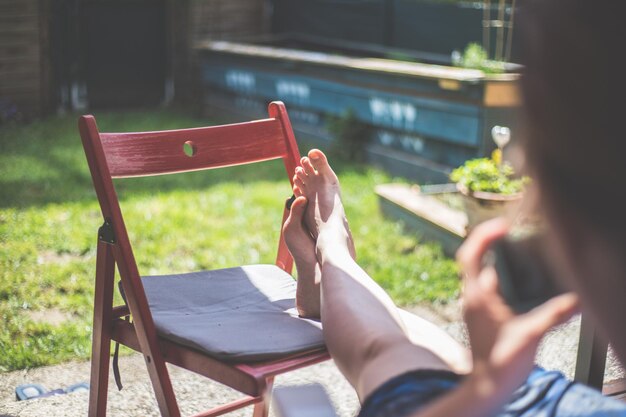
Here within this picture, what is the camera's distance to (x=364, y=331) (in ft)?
4.42

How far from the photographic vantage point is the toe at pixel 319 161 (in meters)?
2.05

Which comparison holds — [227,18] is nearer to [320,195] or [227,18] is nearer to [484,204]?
[484,204]

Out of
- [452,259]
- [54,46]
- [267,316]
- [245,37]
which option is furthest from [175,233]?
[245,37]

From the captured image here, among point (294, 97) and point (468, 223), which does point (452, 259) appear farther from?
point (294, 97)

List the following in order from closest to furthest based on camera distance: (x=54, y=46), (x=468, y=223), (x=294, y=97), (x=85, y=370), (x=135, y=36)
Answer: (x=85, y=370), (x=468, y=223), (x=294, y=97), (x=54, y=46), (x=135, y=36)

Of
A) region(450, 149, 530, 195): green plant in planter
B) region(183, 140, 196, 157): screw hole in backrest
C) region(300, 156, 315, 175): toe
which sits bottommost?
region(450, 149, 530, 195): green plant in planter

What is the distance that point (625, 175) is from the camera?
26.0 inches

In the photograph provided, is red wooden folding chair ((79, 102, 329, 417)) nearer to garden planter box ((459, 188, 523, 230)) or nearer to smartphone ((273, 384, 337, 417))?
smartphone ((273, 384, 337, 417))

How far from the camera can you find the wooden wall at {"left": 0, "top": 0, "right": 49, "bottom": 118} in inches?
313

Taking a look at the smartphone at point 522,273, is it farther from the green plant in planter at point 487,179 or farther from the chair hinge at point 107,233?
the green plant in planter at point 487,179

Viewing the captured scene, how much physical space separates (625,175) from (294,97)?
6.55 meters

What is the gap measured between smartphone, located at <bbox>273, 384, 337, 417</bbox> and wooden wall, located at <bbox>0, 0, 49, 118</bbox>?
25.7 ft

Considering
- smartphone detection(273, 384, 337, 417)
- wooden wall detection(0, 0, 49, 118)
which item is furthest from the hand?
wooden wall detection(0, 0, 49, 118)

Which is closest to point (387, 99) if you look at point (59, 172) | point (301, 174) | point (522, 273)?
point (59, 172)
